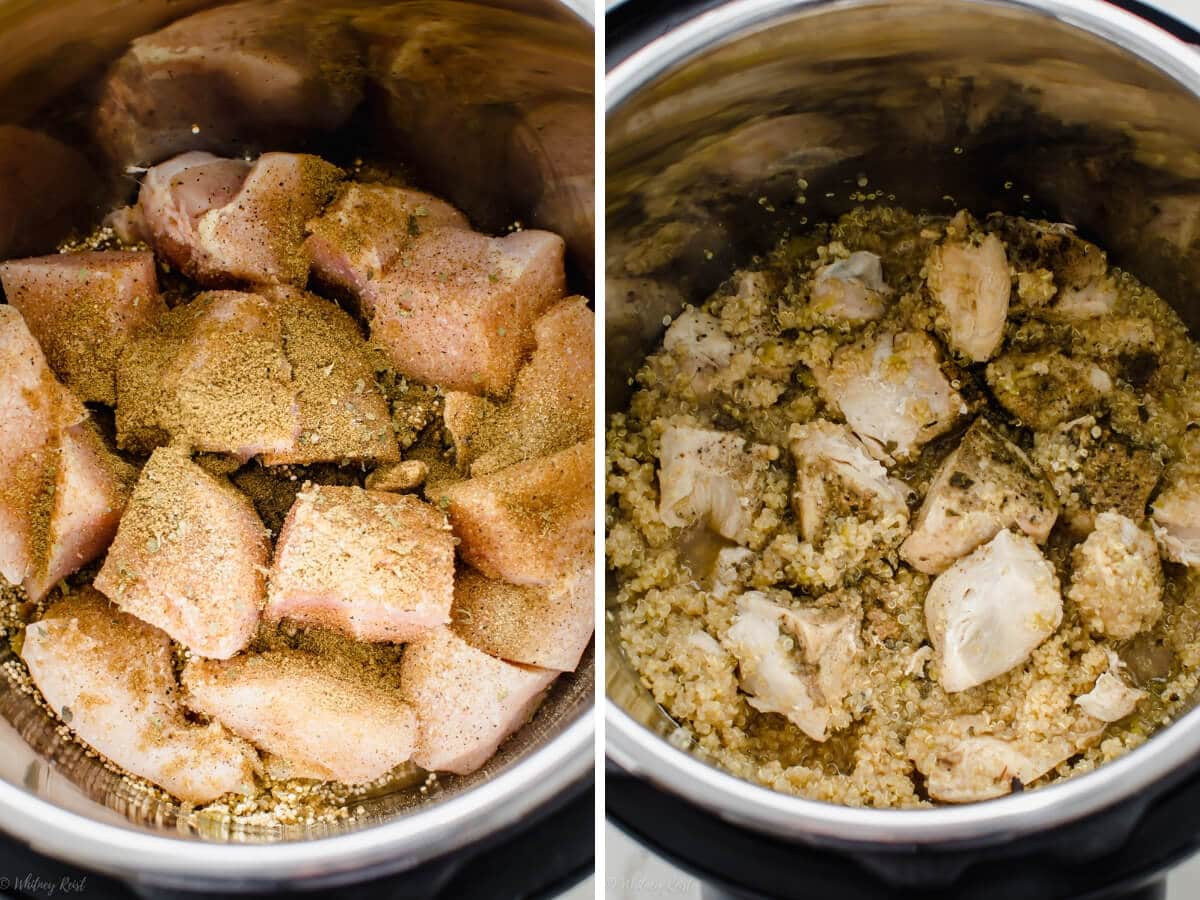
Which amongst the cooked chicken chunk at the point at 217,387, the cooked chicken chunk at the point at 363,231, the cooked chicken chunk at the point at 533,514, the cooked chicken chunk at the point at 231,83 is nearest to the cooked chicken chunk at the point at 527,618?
the cooked chicken chunk at the point at 533,514

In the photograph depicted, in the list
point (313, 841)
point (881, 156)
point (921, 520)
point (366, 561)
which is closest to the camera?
point (313, 841)

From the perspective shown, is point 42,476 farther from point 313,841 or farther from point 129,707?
point 313,841

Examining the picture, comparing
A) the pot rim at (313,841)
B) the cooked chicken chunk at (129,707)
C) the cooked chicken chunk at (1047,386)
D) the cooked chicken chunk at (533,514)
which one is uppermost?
the cooked chicken chunk at (1047,386)

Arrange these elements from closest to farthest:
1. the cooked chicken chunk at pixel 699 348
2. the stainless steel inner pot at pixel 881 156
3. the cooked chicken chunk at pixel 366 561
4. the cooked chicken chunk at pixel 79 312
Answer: the stainless steel inner pot at pixel 881 156 → the cooked chicken chunk at pixel 366 561 → the cooked chicken chunk at pixel 79 312 → the cooked chicken chunk at pixel 699 348

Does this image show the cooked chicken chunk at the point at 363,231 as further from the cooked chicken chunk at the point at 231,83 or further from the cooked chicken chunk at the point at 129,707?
the cooked chicken chunk at the point at 129,707

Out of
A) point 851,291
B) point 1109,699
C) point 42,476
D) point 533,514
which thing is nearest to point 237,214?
point 42,476

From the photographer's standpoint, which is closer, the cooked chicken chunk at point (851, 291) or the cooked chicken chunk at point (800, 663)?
the cooked chicken chunk at point (800, 663)
